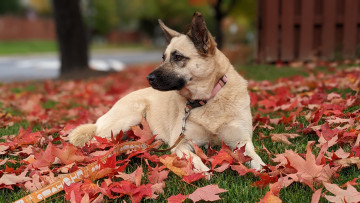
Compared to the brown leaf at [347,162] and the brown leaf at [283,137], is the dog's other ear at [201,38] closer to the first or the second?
the brown leaf at [283,137]

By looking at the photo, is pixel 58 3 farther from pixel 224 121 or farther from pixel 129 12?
pixel 129 12

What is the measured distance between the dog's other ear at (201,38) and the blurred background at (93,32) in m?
7.77

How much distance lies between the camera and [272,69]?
27.1ft

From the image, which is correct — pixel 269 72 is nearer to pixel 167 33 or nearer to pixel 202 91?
pixel 167 33

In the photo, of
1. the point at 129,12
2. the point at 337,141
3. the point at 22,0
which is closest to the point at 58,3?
the point at 337,141

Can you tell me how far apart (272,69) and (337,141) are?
5324 millimetres

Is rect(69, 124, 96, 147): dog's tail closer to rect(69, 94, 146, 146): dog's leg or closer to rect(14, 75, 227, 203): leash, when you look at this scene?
rect(69, 94, 146, 146): dog's leg

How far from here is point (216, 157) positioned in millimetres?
2842

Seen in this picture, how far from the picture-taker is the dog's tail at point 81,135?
11.9 feet

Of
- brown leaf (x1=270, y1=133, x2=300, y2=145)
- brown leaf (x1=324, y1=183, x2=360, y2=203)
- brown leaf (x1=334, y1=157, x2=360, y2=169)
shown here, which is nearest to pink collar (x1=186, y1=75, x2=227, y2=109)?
brown leaf (x1=270, y1=133, x2=300, y2=145)

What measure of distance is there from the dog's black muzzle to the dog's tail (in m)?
0.90

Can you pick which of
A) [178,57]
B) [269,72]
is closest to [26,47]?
[269,72]

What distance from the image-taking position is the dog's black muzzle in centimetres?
339

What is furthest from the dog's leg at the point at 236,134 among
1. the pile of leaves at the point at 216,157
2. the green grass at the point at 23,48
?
the green grass at the point at 23,48
